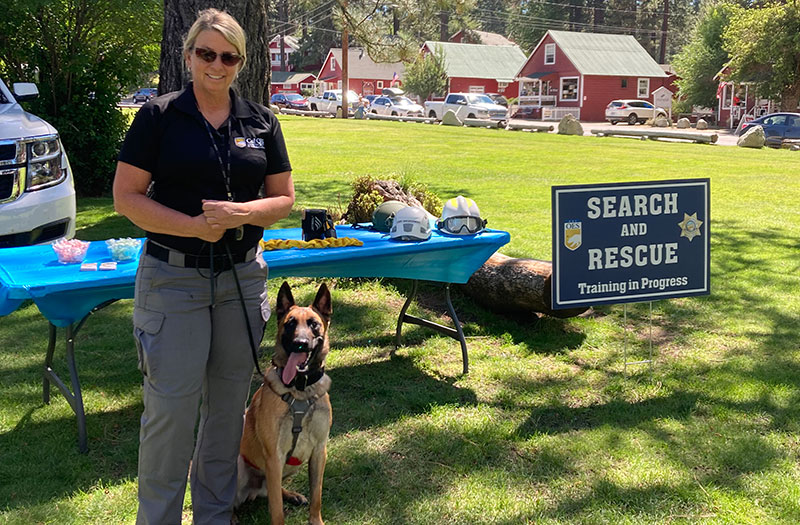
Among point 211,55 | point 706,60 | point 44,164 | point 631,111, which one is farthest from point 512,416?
point 706,60

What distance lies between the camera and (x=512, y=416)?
465cm

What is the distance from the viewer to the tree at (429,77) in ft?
189

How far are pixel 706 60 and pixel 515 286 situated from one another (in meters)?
45.6

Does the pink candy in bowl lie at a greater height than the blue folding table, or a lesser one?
greater

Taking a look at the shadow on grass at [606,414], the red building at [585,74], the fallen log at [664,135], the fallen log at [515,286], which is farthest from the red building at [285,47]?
the shadow on grass at [606,414]

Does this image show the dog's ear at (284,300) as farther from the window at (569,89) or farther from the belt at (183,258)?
the window at (569,89)

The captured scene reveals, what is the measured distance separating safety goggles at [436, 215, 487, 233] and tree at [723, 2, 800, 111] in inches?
1462

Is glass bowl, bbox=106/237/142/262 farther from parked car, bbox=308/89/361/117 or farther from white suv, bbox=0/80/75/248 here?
parked car, bbox=308/89/361/117

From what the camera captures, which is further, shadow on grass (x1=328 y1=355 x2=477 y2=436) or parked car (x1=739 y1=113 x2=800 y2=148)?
parked car (x1=739 y1=113 x2=800 y2=148)

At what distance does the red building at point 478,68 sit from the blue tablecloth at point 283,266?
5626 cm

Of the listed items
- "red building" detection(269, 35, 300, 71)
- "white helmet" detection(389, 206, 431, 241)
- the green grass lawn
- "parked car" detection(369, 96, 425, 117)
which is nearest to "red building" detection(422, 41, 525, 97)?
"parked car" detection(369, 96, 425, 117)

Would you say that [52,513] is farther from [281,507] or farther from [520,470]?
[520,470]

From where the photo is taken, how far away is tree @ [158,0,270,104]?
651 cm

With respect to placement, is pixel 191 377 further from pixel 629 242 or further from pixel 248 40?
pixel 248 40
